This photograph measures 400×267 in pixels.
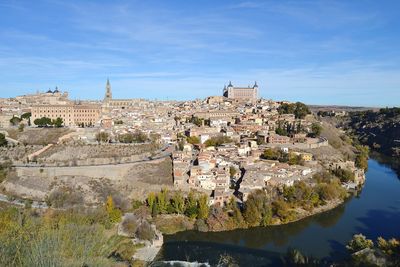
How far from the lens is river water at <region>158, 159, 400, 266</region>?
13266 mm

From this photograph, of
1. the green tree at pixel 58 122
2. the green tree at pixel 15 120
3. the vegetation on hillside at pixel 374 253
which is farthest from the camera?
the green tree at pixel 15 120

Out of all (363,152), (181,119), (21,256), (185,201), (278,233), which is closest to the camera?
(21,256)

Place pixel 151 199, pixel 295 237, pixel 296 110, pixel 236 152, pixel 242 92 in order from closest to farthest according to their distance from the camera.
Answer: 1. pixel 295 237
2. pixel 151 199
3. pixel 236 152
4. pixel 296 110
5. pixel 242 92

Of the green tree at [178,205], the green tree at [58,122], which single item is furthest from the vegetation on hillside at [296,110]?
the green tree at [178,205]

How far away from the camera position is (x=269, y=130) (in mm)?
30469

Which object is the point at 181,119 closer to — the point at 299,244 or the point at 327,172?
the point at 327,172

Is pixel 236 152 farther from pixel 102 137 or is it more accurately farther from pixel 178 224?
pixel 178 224

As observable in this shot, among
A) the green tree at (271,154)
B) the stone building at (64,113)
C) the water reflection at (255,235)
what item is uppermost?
the stone building at (64,113)

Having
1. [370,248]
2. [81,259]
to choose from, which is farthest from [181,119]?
[81,259]

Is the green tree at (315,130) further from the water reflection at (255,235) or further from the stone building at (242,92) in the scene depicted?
the stone building at (242,92)

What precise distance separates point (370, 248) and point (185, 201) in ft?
25.5

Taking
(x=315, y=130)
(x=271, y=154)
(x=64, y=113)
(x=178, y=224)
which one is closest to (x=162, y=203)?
(x=178, y=224)

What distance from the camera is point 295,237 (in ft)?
49.6

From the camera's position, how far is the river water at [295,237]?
1327 centimetres
